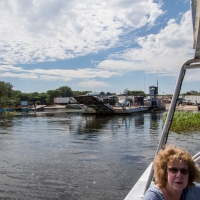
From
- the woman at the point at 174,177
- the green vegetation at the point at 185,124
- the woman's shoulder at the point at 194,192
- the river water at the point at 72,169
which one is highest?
the woman at the point at 174,177

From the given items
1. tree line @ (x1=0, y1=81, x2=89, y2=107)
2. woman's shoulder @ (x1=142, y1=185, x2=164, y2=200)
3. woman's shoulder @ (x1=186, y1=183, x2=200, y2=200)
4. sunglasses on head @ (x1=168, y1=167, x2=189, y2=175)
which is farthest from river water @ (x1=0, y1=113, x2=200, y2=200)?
tree line @ (x1=0, y1=81, x2=89, y2=107)

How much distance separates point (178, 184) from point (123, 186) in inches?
223

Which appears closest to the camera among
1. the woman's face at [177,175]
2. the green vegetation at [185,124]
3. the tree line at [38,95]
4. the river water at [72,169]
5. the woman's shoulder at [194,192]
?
the woman's face at [177,175]

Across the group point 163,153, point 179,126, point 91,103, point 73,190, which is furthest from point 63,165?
point 91,103

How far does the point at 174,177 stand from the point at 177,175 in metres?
0.03

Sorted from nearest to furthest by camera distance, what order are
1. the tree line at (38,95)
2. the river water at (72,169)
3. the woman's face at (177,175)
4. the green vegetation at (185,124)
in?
the woman's face at (177,175) < the river water at (72,169) < the green vegetation at (185,124) < the tree line at (38,95)

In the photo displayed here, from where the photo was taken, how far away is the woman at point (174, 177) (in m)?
2.43

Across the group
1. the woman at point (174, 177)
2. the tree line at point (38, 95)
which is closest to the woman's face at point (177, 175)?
the woman at point (174, 177)

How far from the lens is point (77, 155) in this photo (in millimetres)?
12266

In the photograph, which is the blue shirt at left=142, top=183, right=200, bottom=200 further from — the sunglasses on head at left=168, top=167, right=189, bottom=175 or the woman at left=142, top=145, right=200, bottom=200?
the sunglasses on head at left=168, top=167, right=189, bottom=175

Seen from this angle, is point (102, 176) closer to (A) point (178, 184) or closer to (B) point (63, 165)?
(B) point (63, 165)

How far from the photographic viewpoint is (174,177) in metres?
2.42

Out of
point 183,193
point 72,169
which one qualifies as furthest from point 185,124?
point 183,193

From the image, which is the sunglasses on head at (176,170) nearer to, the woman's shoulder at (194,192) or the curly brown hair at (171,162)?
the curly brown hair at (171,162)
